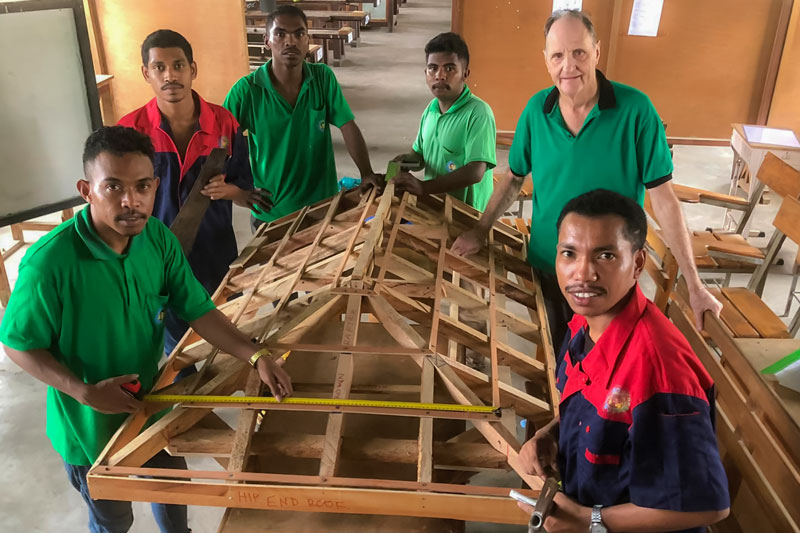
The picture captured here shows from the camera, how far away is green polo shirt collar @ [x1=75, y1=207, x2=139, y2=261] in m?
2.43

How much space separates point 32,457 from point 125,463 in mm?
2642

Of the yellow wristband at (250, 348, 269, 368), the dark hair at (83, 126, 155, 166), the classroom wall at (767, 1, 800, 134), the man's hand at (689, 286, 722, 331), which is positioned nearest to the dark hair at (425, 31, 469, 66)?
the man's hand at (689, 286, 722, 331)

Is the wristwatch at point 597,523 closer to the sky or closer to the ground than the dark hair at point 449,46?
closer to the ground

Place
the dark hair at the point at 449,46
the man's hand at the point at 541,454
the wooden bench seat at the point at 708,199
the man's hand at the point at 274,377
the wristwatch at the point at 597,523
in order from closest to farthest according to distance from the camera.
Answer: the wristwatch at the point at 597,523 < the man's hand at the point at 541,454 < the man's hand at the point at 274,377 < the dark hair at the point at 449,46 < the wooden bench seat at the point at 708,199

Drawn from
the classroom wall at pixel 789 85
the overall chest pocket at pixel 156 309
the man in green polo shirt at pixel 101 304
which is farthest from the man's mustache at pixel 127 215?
the classroom wall at pixel 789 85

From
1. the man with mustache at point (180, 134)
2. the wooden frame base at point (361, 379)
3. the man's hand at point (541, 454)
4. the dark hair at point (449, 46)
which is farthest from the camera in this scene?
the dark hair at point (449, 46)

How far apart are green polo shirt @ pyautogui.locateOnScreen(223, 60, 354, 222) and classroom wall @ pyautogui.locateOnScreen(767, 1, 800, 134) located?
834 centimetres

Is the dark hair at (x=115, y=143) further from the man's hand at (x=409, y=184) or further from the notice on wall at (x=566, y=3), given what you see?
the notice on wall at (x=566, y=3)

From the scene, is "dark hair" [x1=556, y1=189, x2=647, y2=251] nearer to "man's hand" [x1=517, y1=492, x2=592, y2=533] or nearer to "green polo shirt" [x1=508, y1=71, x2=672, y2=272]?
"man's hand" [x1=517, y1=492, x2=592, y2=533]

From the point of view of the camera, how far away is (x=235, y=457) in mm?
2426

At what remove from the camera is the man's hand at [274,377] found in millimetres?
2646

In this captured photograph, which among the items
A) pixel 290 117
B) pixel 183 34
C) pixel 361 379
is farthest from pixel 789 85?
pixel 361 379

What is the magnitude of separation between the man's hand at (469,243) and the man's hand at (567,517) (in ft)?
6.98

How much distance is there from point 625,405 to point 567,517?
0.41m
